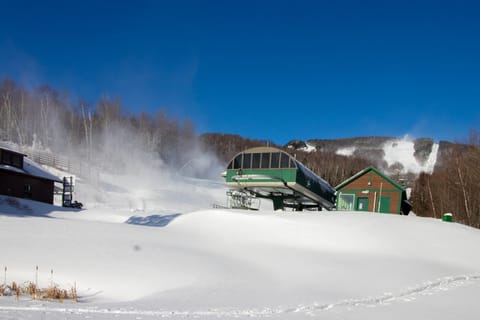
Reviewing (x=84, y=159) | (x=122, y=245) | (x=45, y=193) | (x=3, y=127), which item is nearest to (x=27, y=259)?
(x=122, y=245)

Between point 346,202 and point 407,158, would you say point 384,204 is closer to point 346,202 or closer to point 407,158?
point 346,202

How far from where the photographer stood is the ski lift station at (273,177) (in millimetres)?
22406

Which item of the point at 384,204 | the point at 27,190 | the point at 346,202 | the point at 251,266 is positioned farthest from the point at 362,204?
the point at 27,190

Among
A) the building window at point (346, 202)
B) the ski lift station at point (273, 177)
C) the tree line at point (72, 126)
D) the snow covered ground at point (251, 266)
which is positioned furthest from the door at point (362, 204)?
the tree line at point (72, 126)

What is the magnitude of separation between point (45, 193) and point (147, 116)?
4542 cm

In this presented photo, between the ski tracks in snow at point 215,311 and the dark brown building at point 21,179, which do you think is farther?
the dark brown building at point 21,179

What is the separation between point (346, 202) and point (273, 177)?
9.21 m

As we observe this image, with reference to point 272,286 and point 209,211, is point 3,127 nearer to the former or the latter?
point 209,211

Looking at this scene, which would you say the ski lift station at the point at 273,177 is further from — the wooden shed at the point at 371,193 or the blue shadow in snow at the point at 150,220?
the blue shadow in snow at the point at 150,220

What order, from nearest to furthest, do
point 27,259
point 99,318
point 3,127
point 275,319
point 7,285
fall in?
point 99,318, point 275,319, point 7,285, point 27,259, point 3,127

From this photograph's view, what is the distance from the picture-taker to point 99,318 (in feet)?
17.8

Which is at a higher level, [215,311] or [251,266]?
[215,311]

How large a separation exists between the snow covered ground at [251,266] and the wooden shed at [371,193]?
352 inches

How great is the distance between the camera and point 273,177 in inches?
890
